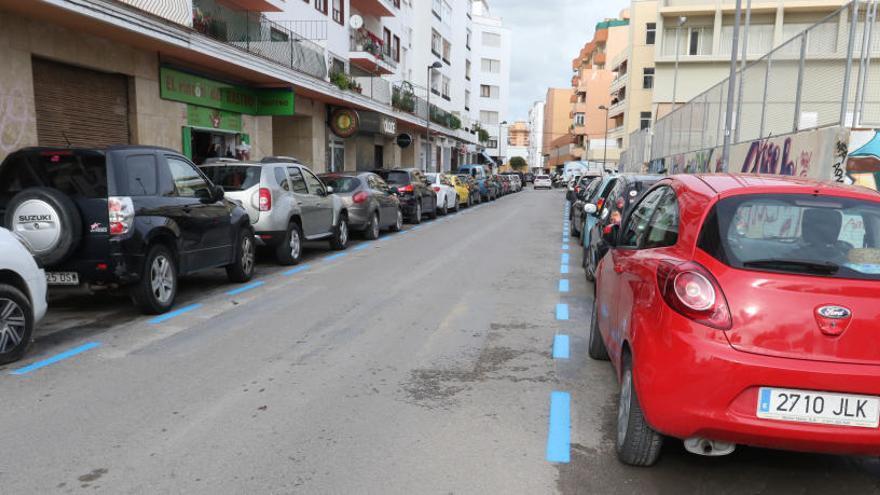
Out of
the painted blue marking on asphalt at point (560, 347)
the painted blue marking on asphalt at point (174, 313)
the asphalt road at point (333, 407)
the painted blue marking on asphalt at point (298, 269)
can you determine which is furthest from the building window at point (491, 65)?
the painted blue marking on asphalt at point (560, 347)

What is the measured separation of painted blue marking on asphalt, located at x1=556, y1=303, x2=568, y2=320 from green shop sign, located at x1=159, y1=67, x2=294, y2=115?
11.9 m

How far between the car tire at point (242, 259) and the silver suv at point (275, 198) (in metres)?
0.86

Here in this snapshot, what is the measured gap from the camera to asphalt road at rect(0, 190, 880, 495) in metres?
3.55

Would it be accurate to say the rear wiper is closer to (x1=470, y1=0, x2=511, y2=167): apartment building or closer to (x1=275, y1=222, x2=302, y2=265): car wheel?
(x1=275, y1=222, x2=302, y2=265): car wheel

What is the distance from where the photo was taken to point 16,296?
5.44 m

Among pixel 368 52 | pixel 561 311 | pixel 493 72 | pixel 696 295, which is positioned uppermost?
pixel 493 72

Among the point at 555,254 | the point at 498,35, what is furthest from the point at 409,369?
the point at 498,35

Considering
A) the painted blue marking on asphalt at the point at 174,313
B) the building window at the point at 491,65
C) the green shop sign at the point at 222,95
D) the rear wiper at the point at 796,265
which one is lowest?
the painted blue marking on asphalt at the point at 174,313

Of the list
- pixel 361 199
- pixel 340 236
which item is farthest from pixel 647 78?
pixel 340 236

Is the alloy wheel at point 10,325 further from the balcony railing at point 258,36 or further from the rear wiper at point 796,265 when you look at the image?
the balcony railing at point 258,36

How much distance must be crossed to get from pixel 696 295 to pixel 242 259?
24.5ft

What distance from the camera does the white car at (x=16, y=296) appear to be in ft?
17.7

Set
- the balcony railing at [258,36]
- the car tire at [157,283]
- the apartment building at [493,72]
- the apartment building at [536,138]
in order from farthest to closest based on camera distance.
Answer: the apartment building at [536,138]
the apartment building at [493,72]
the balcony railing at [258,36]
the car tire at [157,283]

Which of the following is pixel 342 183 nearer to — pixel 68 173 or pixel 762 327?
pixel 68 173
